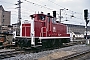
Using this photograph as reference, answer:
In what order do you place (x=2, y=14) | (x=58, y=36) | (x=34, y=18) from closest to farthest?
1. (x=34, y=18)
2. (x=58, y=36)
3. (x=2, y=14)

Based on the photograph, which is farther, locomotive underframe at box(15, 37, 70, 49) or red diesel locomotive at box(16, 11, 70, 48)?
red diesel locomotive at box(16, 11, 70, 48)

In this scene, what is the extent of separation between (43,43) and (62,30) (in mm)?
6074

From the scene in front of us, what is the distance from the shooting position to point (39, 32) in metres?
18.1

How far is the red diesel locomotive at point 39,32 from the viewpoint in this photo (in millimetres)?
16953

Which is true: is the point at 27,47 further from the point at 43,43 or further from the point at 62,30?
the point at 62,30

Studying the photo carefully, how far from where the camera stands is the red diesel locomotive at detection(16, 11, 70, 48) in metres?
17.0

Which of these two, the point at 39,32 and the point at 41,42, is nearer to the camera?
the point at 41,42

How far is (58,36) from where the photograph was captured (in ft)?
71.5

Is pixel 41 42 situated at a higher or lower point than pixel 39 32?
lower

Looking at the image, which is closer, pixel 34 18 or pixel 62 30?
pixel 34 18

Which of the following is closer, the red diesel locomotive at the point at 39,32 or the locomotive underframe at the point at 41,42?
the locomotive underframe at the point at 41,42

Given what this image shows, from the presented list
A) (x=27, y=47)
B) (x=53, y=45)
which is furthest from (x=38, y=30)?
(x=53, y=45)

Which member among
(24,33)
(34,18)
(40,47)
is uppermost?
(34,18)

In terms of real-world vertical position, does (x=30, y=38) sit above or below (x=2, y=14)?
below
